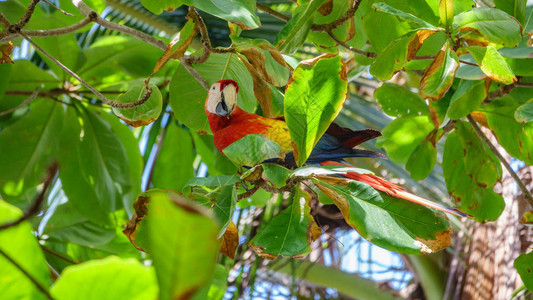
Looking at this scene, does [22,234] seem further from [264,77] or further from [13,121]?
[13,121]

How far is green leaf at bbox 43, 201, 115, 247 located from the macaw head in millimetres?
360

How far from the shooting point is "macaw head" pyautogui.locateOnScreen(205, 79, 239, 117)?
607mm

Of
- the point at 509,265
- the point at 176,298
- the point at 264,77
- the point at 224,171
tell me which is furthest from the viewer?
the point at 509,265

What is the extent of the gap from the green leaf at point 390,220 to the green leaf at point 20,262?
0.28 metres

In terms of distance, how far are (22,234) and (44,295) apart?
3 cm

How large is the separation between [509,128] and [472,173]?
0.09 meters

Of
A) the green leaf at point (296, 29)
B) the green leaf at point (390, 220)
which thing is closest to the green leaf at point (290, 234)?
the green leaf at point (390, 220)

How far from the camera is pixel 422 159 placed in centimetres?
75

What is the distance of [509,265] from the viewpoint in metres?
1.29

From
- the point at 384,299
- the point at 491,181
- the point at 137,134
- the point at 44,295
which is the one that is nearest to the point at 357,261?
the point at 384,299

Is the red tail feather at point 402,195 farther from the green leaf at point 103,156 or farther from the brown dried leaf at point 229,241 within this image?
the green leaf at point 103,156

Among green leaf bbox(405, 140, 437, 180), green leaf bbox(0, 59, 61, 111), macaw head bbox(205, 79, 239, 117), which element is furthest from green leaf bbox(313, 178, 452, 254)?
green leaf bbox(0, 59, 61, 111)

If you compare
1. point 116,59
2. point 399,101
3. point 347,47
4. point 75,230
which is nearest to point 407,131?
point 399,101

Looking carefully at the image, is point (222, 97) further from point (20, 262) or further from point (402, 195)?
point (20, 262)
